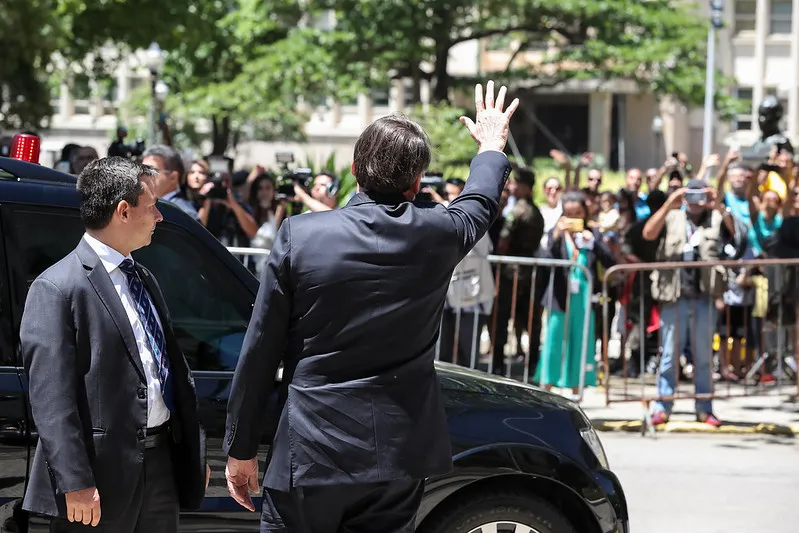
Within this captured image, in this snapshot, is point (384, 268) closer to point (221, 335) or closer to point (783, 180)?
point (221, 335)

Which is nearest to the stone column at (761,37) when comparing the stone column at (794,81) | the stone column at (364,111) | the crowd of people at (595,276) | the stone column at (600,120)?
the stone column at (794,81)

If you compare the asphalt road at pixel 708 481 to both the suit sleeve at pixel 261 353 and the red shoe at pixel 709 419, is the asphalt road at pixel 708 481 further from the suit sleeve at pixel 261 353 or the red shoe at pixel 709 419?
the suit sleeve at pixel 261 353

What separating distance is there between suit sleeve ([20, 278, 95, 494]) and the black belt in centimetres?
23

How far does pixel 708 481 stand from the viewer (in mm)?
8359

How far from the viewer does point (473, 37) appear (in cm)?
3288

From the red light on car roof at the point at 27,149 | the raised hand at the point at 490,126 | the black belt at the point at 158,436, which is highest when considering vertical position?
the raised hand at the point at 490,126

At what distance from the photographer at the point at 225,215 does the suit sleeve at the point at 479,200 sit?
6267 millimetres

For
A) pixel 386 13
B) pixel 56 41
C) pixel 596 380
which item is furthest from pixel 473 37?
pixel 596 380

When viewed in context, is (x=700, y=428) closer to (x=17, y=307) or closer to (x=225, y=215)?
(x=225, y=215)

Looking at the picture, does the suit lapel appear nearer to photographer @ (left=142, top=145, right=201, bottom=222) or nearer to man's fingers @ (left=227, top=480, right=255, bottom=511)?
man's fingers @ (left=227, top=480, right=255, bottom=511)

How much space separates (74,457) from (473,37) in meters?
30.1

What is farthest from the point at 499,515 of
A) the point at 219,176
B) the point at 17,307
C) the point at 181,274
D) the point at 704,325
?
the point at 219,176

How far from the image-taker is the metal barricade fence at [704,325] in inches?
388

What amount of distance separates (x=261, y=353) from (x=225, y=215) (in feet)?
23.0
